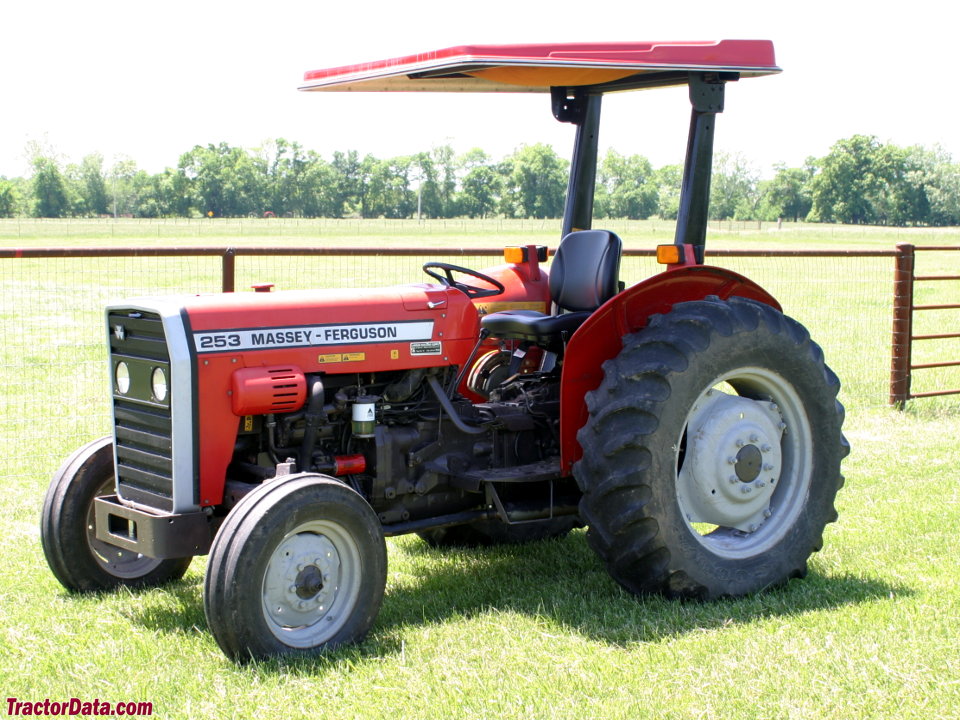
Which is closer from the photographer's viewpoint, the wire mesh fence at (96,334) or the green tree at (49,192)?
the wire mesh fence at (96,334)

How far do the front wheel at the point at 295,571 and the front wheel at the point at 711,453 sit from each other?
3.22 feet

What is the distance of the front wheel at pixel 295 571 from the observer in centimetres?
394

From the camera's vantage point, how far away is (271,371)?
175 inches

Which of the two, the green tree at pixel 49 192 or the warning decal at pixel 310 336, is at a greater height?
the green tree at pixel 49 192

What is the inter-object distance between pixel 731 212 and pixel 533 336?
333ft

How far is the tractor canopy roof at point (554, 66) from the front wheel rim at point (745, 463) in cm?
133

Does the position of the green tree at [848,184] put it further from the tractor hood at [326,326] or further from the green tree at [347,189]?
the tractor hood at [326,326]

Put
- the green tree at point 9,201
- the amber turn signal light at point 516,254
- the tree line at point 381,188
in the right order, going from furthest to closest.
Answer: the green tree at point 9,201
the tree line at point 381,188
the amber turn signal light at point 516,254

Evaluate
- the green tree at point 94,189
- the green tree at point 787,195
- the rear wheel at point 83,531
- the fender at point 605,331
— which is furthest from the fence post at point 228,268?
the green tree at point 94,189

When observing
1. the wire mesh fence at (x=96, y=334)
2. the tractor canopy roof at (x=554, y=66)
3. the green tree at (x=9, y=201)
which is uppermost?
the green tree at (x=9, y=201)

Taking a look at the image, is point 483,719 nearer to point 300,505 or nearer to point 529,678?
point 529,678

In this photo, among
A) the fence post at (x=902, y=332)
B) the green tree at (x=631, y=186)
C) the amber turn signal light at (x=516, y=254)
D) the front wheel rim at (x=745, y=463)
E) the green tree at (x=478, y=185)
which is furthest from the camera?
the green tree at (x=478, y=185)

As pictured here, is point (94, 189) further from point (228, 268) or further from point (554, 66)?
point (554, 66)

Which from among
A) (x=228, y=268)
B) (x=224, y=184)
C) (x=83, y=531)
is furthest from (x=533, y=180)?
(x=83, y=531)
